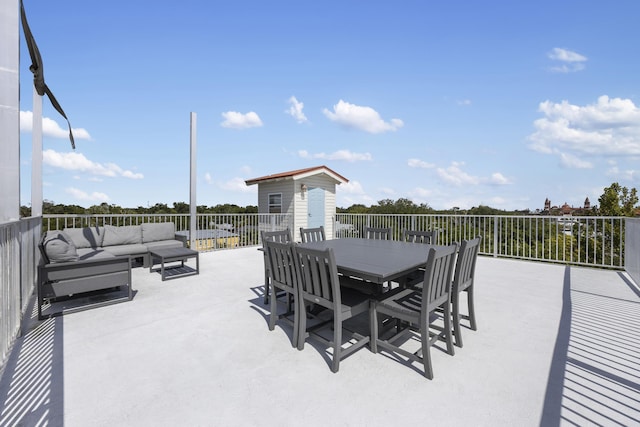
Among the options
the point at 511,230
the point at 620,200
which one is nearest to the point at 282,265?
the point at 511,230

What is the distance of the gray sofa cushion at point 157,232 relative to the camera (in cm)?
561

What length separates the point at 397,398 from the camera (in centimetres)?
168

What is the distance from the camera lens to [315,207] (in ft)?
33.9

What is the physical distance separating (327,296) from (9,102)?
11.6 ft

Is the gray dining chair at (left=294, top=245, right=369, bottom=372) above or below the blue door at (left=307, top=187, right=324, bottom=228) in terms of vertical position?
below

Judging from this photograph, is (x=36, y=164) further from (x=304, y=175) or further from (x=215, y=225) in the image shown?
(x=304, y=175)

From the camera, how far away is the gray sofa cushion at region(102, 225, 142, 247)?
515 centimetres

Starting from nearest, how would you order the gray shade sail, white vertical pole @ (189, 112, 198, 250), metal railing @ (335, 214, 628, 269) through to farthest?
the gray shade sail < metal railing @ (335, 214, 628, 269) < white vertical pole @ (189, 112, 198, 250)

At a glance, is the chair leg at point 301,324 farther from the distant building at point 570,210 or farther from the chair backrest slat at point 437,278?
the distant building at point 570,210

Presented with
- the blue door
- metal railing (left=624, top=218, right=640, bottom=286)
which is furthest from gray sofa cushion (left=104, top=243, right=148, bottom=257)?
metal railing (left=624, top=218, right=640, bottom=286)

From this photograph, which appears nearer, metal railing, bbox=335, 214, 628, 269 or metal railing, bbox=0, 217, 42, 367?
metal railing, bbox=0, 217, 42, 367

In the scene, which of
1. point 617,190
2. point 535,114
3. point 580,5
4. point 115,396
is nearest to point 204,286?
point 115,396

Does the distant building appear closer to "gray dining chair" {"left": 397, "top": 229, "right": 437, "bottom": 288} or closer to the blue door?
"gray dining chair" {"left": 397, "top": 229, "right": 437, "bottom": 288}

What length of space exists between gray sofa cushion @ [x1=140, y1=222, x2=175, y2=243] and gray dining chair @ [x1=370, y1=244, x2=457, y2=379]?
5.14 m
